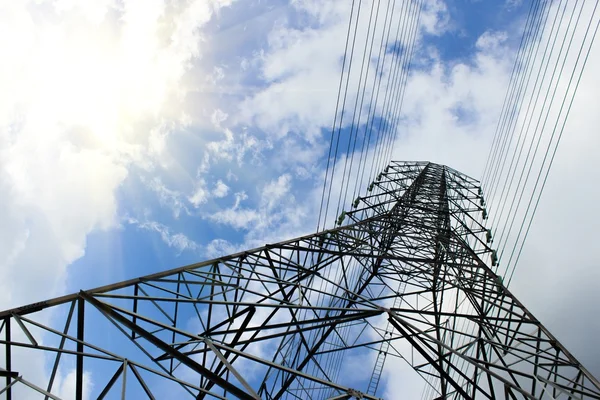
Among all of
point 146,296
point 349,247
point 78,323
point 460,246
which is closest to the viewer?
point 78,323

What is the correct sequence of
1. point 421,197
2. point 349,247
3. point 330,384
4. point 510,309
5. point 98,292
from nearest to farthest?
point 330,384, point 98,292, point 510,309, point 349,247, point 421,197

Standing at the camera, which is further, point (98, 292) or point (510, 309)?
point (510, 309)

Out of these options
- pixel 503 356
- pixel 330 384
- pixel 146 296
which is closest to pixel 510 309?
pixel 503 356

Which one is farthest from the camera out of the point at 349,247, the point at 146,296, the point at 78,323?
the point at 349,247

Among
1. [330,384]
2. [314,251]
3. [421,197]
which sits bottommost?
[330,384]

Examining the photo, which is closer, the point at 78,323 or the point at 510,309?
the point at 78,323

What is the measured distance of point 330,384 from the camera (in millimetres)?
6113

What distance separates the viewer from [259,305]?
26.2ft

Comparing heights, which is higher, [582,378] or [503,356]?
[503,356]

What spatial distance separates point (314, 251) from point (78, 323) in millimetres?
6370

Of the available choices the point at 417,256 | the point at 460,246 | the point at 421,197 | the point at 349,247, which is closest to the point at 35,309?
the point at 349,247

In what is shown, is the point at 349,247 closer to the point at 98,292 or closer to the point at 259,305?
the point at 259,305

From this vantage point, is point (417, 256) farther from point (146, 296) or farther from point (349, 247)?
point (146, 296)

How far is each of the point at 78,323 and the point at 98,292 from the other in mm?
658
